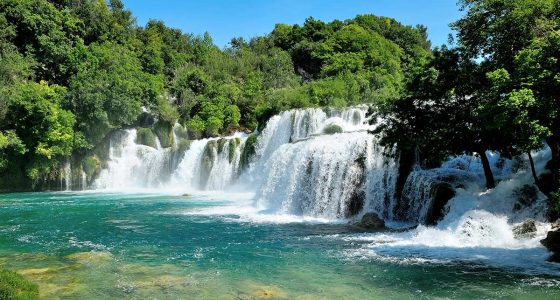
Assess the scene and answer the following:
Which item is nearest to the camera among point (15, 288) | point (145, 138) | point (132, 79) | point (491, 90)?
point (15, 288)

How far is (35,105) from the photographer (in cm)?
3297

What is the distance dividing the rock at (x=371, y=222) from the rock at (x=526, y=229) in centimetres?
487

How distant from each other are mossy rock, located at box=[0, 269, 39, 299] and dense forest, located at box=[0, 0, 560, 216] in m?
11.4

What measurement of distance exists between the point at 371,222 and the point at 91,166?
91.5ft

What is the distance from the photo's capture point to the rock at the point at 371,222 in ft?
57.3

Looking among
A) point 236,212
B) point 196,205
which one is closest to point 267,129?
point 196,205

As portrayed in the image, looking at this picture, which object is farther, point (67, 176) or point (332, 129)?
point (67, 176)

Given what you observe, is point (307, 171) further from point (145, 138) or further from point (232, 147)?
point (145, 138)

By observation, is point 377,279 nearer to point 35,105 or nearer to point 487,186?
point 487,186

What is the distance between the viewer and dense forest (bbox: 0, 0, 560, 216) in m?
13.2

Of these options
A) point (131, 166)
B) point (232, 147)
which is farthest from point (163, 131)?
point (232, 147)

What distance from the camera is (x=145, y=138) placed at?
40.5 m

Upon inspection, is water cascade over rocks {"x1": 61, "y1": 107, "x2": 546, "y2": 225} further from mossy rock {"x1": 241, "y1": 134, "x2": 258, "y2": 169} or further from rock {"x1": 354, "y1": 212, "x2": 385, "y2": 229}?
rock {"x1": 354, "y1": 212, "x2": 385, "y2": 229}

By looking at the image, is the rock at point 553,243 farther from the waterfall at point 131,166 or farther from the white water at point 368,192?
the waterfall at point 131,166
